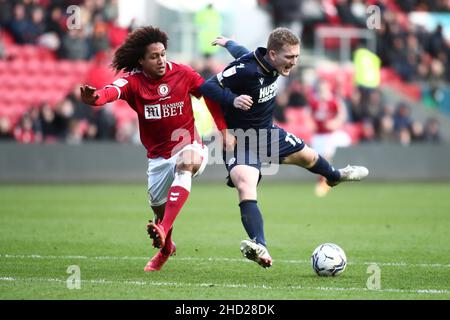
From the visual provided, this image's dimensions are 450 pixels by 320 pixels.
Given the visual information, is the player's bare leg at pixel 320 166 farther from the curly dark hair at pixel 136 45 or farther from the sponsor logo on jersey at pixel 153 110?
Result: the curly dark hair at pixel 136 45

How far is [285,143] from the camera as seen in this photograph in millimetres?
9258

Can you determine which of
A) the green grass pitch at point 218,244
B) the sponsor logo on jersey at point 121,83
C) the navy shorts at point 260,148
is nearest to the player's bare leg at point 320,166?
the navy shorts at point 260,148

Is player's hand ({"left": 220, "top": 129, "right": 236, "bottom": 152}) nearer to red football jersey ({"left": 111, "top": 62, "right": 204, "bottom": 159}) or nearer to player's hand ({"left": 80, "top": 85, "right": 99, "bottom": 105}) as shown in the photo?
red football jersey ({"left": 111, "top": 62, "right": 204, "bottom": 159})

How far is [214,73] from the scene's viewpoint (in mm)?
23359

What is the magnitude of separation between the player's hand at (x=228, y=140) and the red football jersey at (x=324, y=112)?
11382 millimetres

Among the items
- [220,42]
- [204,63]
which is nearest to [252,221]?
[220,42]

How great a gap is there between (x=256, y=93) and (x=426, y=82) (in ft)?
66.6

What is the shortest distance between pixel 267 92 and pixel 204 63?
15050mm

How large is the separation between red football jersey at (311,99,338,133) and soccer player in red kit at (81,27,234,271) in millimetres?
11143

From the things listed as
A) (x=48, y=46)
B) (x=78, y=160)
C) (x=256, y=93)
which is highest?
(x=256, y=93)

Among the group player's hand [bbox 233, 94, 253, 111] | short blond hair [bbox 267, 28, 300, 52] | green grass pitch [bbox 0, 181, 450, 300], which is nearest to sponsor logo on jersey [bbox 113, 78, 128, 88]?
player's hand [bbox 233, 94, 253, 111]

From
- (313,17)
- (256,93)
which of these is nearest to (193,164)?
(256,93)
